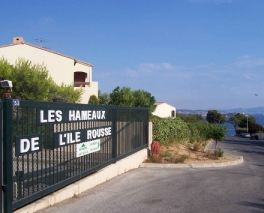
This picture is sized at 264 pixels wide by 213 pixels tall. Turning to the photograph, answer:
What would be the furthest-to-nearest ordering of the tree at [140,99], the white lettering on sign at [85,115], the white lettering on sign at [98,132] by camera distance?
the tree at [140,99] → the white lettering on sign at [98,132] → the white lettering on sign at [85,115]

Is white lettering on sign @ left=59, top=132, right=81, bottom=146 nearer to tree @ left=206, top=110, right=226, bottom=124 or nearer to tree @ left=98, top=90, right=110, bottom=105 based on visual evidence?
tree @ left=98, top=90, right=110, bottom=105

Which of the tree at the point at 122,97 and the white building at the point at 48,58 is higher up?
the white building at the point at 48,58

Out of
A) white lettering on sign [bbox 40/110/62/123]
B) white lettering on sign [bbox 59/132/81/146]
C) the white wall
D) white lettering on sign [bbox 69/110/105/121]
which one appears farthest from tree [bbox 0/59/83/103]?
white lettering on sign [bbox 40/110/62/123]

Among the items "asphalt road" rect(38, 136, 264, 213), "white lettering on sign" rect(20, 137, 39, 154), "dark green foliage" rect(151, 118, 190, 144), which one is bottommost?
"asphalt road" rect(38, 136, 264, 213)

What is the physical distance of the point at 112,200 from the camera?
332 inches

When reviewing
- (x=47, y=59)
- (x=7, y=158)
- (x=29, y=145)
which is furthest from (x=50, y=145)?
(x=47, y=59)

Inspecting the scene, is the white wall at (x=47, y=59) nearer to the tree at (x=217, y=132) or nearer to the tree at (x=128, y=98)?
the tree at (x=128, y=98)

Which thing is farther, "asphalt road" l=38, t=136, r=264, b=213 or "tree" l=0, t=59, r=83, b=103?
"tree" l=0, t=59, r=83, b=103

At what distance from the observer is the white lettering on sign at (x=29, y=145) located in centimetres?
646

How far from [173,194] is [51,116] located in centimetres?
379

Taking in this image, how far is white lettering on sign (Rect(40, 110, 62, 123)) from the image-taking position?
718 cm

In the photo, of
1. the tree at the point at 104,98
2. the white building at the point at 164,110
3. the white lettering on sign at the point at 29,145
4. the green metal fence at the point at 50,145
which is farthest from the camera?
the white building at the point at 164,110

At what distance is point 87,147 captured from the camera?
31.0 feet

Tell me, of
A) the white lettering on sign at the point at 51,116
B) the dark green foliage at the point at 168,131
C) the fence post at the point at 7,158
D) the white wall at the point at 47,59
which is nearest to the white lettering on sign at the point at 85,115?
the white lettering on sign at the point at 51,116
